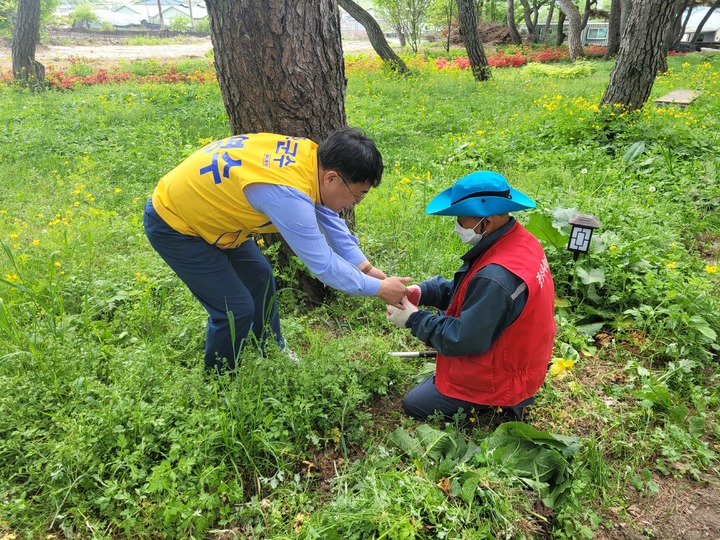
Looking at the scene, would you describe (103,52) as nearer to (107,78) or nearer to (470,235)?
(107,78)

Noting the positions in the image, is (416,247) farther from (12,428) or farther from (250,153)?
(12,428)

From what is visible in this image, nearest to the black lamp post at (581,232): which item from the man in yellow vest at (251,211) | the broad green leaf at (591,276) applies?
the broad green leaf at (591,276)

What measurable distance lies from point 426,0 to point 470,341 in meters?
19.1

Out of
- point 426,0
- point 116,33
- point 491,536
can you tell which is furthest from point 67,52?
point 491,536

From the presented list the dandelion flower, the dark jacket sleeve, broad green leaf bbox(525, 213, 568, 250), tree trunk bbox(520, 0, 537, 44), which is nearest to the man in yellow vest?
the dark jacket sleeve

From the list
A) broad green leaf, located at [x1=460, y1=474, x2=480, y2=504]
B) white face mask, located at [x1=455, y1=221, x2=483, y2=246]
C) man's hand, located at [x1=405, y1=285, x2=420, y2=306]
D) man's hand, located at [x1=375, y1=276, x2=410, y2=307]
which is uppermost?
white face mask, located at [x1=455, y1=221, x2=483, y2=246]

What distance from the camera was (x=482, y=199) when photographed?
2053 millimetres

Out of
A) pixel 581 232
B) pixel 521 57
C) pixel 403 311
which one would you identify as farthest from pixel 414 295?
pixel 521 57

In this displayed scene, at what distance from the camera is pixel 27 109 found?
8547mm

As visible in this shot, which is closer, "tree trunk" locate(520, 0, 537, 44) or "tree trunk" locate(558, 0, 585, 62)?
"tree trunk" locate(558, 0, 585, 62)

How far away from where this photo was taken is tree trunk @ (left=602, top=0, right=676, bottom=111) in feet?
20.5

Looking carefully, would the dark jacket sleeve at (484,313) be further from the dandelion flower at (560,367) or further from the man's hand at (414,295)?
the dandelion flower at (560,367)

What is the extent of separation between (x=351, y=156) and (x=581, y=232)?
198 cm

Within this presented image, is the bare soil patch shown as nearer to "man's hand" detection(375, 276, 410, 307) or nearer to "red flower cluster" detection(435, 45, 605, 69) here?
"red flower cluster" detection(435, 45, 605, 69)
